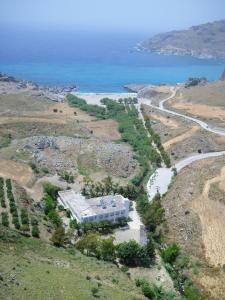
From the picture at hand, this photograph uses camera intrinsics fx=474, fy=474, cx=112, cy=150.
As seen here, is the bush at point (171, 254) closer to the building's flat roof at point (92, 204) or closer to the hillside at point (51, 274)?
the hillside at point (51, 274)

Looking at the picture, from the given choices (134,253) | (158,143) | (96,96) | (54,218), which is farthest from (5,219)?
(96,96)

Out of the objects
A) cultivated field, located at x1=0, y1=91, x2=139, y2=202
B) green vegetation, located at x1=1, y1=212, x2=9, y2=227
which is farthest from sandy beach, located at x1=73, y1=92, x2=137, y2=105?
green vegetation, located at x1=1, y1=212, x2=9, y2=227

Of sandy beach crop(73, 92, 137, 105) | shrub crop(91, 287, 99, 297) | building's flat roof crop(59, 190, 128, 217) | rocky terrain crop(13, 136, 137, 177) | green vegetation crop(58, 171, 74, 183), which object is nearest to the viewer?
shrub crop(91, 287, 99, 297)

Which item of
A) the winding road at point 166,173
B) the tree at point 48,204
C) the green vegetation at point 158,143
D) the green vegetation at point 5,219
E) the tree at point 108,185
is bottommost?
the winding road at point 166,173

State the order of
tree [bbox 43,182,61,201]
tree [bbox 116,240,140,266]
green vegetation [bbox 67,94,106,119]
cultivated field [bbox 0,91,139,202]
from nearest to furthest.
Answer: tree [bbox 116,240,140,266] → tree [bbox 43,182,61,201] → cultivated field [bbox 0,91,139,202] → green vegetation [bbox 67,94,106,119]

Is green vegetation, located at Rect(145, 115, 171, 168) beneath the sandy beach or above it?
Result: above

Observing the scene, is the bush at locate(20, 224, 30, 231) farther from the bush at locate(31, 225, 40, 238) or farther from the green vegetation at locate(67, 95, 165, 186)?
the green vegetation at locate(67, 95, 165, 186)

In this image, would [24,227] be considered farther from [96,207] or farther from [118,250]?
[96,207]

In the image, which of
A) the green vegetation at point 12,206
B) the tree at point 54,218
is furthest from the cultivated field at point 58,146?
the tree at point 54,218
